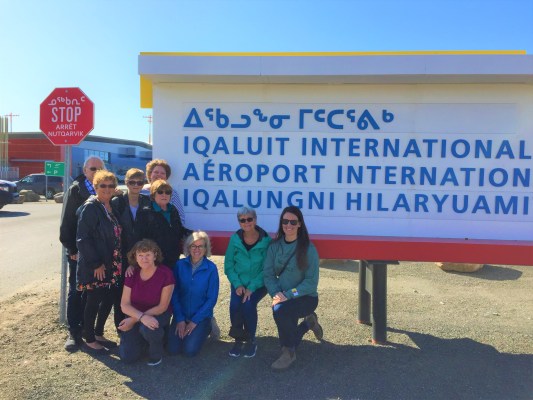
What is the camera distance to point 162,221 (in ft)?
13.1

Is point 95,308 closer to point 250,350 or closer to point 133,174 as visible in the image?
point 133,174

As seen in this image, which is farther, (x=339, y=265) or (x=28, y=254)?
(x=28, y=254)

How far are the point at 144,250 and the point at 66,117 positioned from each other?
7.00 ft

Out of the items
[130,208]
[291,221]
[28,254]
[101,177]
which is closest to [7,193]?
[28,254]

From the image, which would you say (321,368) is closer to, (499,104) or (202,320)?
(202,320)

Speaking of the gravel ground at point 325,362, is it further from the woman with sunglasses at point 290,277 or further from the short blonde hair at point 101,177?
the short blonde hair at point 101,177

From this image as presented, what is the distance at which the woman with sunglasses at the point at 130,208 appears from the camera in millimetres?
3979

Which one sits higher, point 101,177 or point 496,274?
point 101,177

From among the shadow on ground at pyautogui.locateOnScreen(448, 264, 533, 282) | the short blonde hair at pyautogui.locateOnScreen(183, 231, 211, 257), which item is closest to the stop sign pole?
the short blonde hair at pyautogui.locateOnScreen(183, 231, 211, 257)

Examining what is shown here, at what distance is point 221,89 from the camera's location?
4.48 metres

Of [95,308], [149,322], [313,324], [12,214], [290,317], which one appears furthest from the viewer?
[12,214]

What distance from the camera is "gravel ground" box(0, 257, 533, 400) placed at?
11.3 feet

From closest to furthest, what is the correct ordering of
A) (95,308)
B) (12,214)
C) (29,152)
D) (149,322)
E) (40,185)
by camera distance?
(149,322) → (95,308) → (12,214) → (40,185) → (29,152)

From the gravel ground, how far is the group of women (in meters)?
0.23
